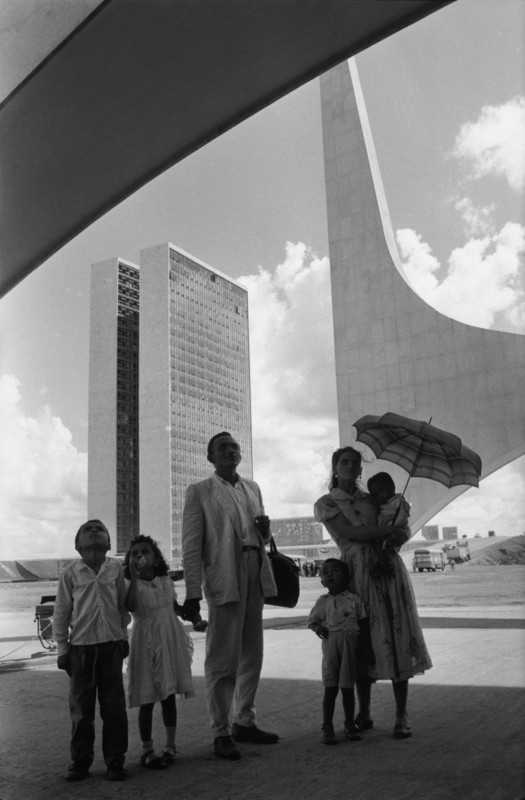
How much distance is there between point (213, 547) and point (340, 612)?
0.55m

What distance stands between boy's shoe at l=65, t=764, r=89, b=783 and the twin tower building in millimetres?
64272

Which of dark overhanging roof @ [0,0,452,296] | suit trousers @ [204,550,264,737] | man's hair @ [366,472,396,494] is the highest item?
dark overhanging roof @ [0,0,452,296]

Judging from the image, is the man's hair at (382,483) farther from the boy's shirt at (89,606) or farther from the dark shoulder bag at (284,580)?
the boy's shirt at (89,606)

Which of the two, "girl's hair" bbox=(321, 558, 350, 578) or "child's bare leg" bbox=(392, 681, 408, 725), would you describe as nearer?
"child's bare leg" bbox=(392, 681, 408, 725)

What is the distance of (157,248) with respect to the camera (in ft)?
246

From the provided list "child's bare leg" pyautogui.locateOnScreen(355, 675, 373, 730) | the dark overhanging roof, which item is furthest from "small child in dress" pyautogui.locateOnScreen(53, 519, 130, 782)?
the dark overhanging roof

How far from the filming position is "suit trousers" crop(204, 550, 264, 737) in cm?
262

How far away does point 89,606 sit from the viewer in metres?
2.50

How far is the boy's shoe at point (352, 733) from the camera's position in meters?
2.71

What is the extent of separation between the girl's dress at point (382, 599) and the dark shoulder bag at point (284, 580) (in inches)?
8.2

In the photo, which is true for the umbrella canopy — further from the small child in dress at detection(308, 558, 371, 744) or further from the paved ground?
the paved ground

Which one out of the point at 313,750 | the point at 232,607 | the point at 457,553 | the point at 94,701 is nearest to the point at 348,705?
Result: the point at 313,750

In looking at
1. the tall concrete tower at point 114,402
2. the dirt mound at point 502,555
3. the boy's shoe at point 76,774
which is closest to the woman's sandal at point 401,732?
the boy's shoe at point 76,774

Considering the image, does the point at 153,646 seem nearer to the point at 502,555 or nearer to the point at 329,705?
the point at 329,705
